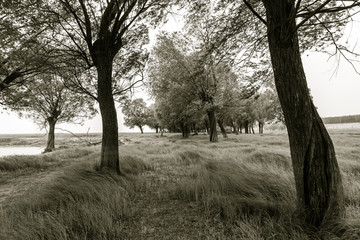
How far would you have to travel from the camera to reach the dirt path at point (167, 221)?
232cm

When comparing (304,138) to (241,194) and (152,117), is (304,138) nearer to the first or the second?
(241,194)

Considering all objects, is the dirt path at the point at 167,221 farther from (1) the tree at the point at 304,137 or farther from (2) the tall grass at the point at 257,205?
(1) the tree at the point at 304,137

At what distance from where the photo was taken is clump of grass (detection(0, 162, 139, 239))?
88.0 inches

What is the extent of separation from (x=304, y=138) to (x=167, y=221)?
241 cm

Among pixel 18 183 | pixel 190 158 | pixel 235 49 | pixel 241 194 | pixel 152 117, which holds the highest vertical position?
pixel 152 117

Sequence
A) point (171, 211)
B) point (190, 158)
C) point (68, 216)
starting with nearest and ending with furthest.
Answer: point (68, 216)
point (171, 211)
point (190, 158)

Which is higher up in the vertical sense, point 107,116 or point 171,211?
point 107,116

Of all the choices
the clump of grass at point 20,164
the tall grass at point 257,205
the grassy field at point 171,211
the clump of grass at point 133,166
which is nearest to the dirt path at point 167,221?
the grassy field at point 171,211

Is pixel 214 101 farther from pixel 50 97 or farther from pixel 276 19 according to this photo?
pixel 50 97

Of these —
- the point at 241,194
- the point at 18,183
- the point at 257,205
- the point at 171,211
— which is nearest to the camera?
the point at 257,205

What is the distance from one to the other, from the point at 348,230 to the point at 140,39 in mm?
8080

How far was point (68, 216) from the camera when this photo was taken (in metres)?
2.59

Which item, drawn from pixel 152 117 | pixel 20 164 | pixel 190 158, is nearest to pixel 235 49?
pixel 190 158

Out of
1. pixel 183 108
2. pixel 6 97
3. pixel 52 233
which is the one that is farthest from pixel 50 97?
pixel 52 233
